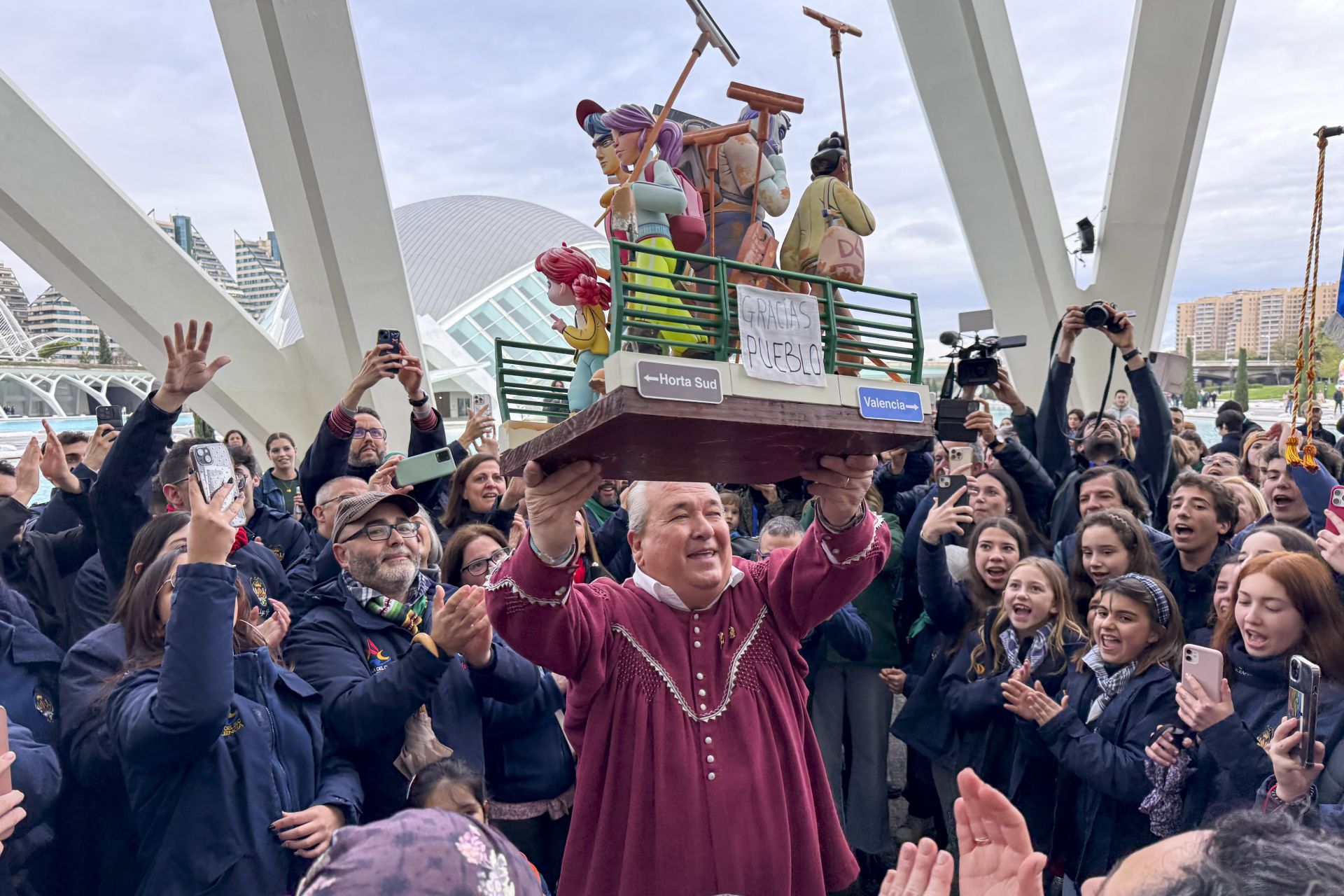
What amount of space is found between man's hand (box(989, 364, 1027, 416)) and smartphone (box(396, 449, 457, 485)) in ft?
8.14

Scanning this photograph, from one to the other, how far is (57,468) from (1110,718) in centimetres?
415

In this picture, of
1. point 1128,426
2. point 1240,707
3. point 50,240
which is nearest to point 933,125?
point 1128,426

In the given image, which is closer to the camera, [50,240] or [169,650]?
[169,650]

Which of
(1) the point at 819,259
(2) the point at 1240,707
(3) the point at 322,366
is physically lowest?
(2) the point at 1240,707

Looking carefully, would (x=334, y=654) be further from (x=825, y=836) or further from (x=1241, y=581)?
(x=1241, y=581)

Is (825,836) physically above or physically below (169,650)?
below

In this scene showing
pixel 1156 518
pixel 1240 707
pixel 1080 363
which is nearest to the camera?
pixel 1240 707

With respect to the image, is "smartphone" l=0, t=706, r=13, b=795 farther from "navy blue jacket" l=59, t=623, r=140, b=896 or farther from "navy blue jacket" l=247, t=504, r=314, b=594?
"navy blue jacket" l=247, t=504, r=314, b=594

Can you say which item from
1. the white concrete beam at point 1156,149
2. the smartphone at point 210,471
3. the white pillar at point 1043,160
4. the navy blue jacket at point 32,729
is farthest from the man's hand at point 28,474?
the white concrete beam at point 1156,149

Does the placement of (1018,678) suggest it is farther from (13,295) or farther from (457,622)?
(13,295)

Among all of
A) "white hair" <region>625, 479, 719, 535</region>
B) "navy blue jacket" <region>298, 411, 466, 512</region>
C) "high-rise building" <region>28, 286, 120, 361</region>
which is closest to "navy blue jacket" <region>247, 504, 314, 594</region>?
"navy blue jacket" <region>298, 411, 466, 512</region>

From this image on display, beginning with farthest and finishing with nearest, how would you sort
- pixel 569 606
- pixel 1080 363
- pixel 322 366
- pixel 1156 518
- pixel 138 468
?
pixel 1080 363 < pixel 322 366 < pixel 1156 518 < pixel 138 468 < pixel 569 606

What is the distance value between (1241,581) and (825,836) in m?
1.38

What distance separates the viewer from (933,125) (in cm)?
1117
